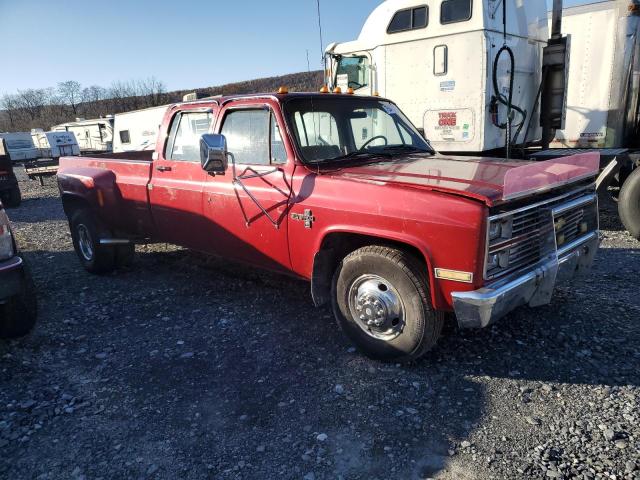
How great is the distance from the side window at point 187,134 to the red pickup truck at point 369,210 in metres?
0.02

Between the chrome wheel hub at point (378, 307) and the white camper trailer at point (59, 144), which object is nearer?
the chrome wheel hub at point (378, 307)

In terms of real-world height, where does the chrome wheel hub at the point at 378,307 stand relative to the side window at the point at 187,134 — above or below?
below

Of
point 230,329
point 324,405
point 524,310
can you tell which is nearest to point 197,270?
point 230,329

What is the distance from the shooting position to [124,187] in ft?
17.7

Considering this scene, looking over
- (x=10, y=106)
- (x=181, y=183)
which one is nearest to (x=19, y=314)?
(x=181, y=183)

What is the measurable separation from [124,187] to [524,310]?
440cm

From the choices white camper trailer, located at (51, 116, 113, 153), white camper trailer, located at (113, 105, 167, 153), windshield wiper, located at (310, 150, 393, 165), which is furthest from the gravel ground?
white camper trailer, located at (51, 116, 113, 153)

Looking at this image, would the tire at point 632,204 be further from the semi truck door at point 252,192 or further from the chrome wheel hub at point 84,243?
the chrome wheel hub at point 84,243

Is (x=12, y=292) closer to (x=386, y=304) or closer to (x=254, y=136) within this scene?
(x=254, y=136)

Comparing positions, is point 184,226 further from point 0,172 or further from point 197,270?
point 0,172

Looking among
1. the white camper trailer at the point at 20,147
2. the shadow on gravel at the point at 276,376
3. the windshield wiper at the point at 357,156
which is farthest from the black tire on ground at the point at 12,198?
the white camper trailer at the point at 20,147

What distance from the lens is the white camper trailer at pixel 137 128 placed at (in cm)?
2154

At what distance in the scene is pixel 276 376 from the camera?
136 inches

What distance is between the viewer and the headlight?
12.5 feet
